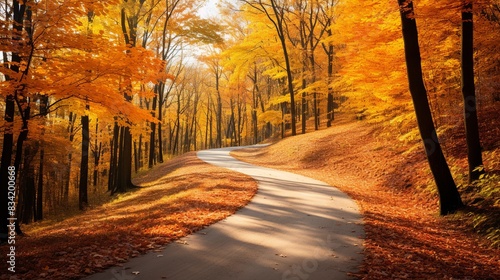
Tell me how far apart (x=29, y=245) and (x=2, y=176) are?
255cm

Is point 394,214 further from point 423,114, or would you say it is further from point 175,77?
point 175,77

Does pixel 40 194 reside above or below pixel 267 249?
below

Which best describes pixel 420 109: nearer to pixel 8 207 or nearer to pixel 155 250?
pixel 155 250

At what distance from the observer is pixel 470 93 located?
861 cm

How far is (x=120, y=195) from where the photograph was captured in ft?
51.5

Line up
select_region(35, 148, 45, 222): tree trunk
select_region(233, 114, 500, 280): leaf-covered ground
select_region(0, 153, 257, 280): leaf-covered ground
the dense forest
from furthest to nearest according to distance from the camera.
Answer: select_region(35, 148, 45, 222): tree trunk, the dense forest, select_region(233, 114, 500, 280): leaf-covered ground, select_region(0, 153, 257, 280): leaf-covered ground

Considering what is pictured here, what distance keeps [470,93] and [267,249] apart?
7.43 metres

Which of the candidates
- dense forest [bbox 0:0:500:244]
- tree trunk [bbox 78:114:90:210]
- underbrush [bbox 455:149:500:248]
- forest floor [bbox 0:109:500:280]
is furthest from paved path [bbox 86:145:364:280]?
tree trunk [bbox 78:114:90:210]

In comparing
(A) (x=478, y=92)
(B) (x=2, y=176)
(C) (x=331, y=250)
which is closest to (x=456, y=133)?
(A) (x=478, y=92)

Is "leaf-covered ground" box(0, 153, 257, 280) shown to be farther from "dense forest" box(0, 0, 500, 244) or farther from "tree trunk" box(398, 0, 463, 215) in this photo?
"tree trunk" box(398, 0, 463, 215)

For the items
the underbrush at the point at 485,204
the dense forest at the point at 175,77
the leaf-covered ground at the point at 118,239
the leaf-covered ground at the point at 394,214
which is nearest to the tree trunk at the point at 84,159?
the dense forest at the point at 175,77

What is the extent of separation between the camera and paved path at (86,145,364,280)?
4.56 m

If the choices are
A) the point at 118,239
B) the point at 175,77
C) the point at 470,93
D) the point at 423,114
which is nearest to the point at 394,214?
the point at 423,114

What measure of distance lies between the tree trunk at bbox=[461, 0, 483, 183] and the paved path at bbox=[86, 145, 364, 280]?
3673 millimetres
